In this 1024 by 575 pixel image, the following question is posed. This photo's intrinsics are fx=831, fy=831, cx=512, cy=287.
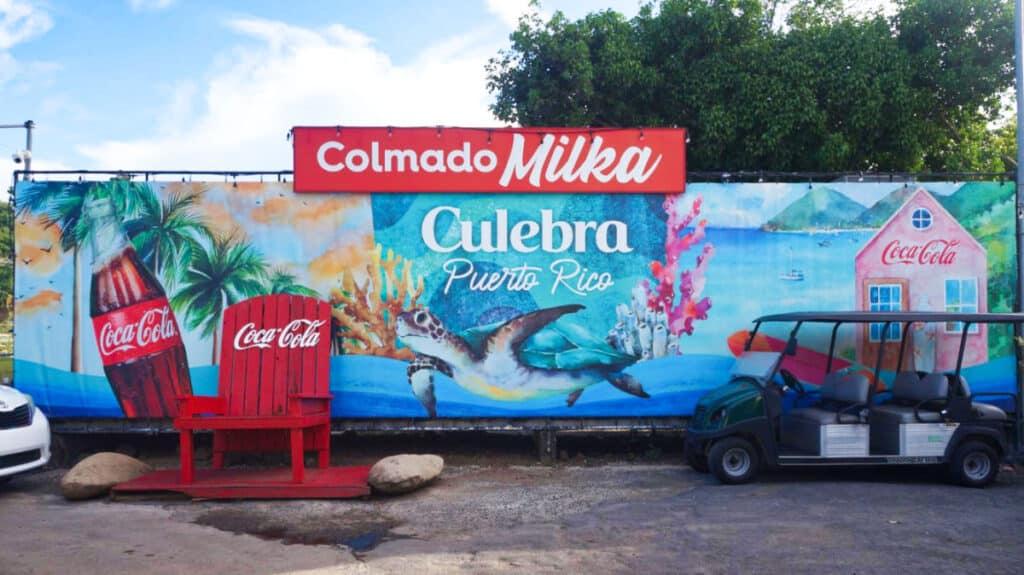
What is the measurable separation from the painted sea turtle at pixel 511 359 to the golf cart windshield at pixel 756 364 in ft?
3.69

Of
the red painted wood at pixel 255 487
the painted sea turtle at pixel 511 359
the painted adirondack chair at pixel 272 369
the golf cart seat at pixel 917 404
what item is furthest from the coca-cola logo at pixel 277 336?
the golf cart seat at pixel 917 404

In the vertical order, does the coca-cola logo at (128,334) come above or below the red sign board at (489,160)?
below

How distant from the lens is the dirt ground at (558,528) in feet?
19.2

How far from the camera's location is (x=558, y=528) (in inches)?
268

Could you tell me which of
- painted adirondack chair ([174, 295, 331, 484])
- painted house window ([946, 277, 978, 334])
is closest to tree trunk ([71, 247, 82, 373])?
painted adirondack chair ([174, 295, 331, 484])

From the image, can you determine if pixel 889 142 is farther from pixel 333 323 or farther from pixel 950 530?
pixel 333 323

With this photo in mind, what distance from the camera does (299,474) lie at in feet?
26.9

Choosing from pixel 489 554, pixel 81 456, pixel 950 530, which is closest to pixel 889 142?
pixel 950 530

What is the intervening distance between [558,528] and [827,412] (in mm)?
3351

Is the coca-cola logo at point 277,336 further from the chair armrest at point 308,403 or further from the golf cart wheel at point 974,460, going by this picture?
the golf cart wheel at point 974,460

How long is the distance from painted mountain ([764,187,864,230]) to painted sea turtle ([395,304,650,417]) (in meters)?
2.43

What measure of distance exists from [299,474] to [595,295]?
385cm

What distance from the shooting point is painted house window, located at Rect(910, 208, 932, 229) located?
9734 mm

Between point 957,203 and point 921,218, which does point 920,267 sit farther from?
point 957,203
